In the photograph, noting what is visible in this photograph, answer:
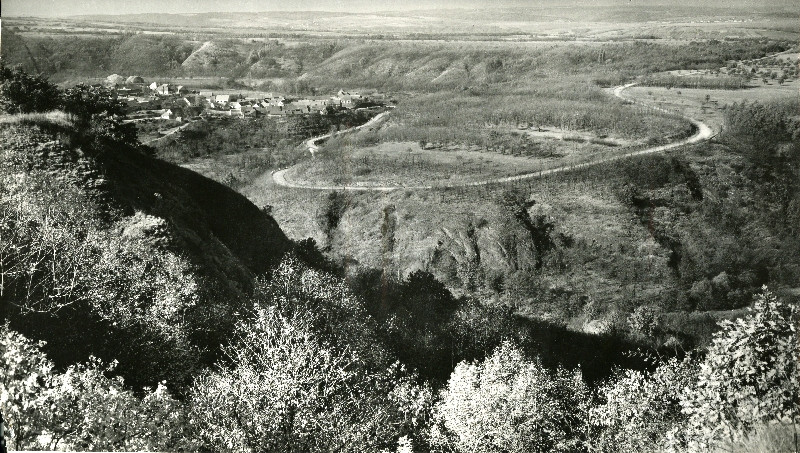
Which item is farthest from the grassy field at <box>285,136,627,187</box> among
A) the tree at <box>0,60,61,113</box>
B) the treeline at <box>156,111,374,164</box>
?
the tree at <box>0,60,61,113</box>

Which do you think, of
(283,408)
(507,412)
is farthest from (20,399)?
(507,412)

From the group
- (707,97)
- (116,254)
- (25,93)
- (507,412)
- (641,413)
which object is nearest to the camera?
(641,413)

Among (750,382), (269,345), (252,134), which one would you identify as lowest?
(269,345)

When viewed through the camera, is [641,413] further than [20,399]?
Yes

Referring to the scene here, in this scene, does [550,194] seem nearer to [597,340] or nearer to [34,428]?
[597,340]

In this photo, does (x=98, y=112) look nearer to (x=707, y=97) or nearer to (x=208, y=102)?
(x=208, y=102)

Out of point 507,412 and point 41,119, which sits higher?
point 41,119

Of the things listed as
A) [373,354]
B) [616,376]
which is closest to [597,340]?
[616,376]

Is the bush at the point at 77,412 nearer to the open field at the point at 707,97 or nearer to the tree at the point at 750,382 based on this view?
the tree at the point at 750,382
